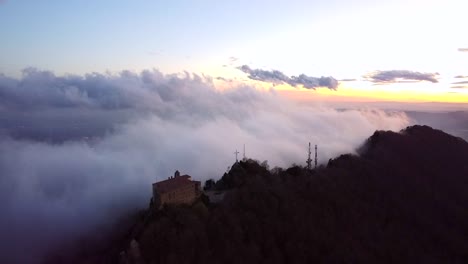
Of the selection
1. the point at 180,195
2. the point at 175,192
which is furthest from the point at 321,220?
the point at 175,192

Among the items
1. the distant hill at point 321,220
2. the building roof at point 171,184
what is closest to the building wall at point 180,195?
the building roof at point 171,184

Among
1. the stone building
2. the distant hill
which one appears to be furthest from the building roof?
the distant hill

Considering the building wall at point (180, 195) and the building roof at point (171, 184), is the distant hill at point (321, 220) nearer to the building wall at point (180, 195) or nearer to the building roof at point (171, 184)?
the building wall at point (180, 195)

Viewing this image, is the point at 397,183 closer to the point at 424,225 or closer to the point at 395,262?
the point at 424,225

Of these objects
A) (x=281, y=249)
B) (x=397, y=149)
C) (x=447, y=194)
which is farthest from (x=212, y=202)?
(x=397, y=149)

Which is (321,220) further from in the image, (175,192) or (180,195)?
(175,192)
